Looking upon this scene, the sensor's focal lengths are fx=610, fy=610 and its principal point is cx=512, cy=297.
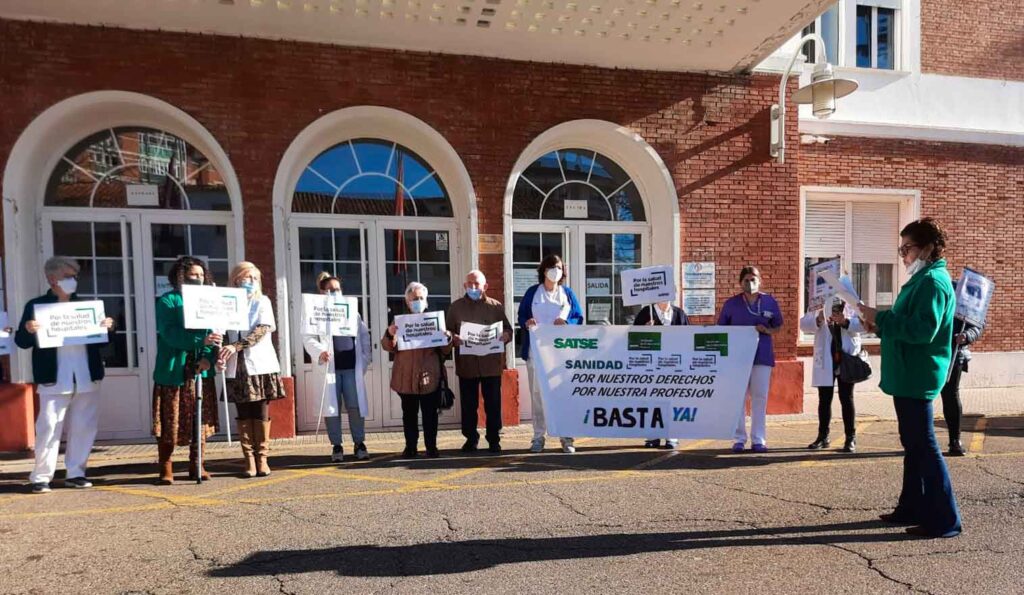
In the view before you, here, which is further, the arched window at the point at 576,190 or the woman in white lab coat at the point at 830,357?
Answer: the arched window at the point at 576,190

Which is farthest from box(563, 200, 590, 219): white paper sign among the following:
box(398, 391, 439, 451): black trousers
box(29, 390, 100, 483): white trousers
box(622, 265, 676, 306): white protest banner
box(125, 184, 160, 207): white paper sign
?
box(29, 390, 100, 483): white trousers

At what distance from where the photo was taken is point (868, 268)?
429 inches

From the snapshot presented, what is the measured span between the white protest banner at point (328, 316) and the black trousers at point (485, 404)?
4.42 ft

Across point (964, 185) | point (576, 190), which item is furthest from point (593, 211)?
point (964, 185)

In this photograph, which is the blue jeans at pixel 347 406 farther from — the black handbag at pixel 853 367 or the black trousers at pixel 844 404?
the black handbag at pixel 853 367

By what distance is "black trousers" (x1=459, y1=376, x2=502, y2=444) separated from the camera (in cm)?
663

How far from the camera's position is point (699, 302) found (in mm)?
9133

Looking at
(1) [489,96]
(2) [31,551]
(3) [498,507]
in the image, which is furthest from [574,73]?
(2) [31,551]

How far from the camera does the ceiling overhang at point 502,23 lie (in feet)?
23.1

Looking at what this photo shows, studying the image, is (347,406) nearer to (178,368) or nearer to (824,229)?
(178,368)

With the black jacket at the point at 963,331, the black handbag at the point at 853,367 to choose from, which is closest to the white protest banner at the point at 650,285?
the black handbag at the point at 853,367

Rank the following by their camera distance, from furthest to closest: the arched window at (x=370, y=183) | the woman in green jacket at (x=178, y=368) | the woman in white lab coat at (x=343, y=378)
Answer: the arched window at (x=370, y=183), the woman in white lab coat at (x=343, y=378), the woman in green jacket at (x=178, y=368)

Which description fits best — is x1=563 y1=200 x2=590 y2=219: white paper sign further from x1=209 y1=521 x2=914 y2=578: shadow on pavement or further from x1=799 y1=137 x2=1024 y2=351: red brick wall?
x1=209 y1=521 x2=914 y2=578: shadow on pavement

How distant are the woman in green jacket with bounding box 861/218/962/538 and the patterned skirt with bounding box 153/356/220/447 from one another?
562cm
